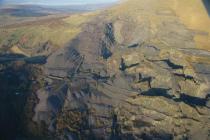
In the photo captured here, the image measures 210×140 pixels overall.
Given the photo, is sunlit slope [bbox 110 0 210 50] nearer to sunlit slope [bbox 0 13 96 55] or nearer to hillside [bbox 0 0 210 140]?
hillside [bbox 0 0 210 140]

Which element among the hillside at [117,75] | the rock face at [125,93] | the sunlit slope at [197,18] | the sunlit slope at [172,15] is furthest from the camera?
the sunlit slope at [172,15]

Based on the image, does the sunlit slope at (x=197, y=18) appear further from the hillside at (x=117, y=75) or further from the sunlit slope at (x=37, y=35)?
the sunlit slope at (x=37, y=35)

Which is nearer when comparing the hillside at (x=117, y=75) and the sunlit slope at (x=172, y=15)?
the hillside at (x=117, y=75)

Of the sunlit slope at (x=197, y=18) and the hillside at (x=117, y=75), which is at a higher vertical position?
the sunlit slope at (x=197, y=18)

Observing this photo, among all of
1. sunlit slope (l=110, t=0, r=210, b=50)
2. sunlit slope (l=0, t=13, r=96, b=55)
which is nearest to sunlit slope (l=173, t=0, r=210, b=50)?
sunlit slope (l=110, t=0, r=210, b=50)

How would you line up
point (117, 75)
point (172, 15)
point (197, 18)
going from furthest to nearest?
point (172, 15) → point (197, 18) → point (117, 75)

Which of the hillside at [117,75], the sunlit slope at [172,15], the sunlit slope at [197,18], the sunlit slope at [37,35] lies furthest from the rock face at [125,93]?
the sunlit slope at [37,35]

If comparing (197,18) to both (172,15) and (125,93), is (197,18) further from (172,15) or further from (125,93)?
(125,93)

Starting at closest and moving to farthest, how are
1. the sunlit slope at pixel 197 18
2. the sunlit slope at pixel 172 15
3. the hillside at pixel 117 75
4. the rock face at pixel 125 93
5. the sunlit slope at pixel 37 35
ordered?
the rock face at pixel 125 93
the hillside at pixel 117 75
the sunlit slope at pixel 197 18
the sunlit slope at pixel 172 15
the sunlit slope at pixel 37 35

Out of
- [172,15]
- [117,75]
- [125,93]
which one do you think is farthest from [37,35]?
[172,15]
